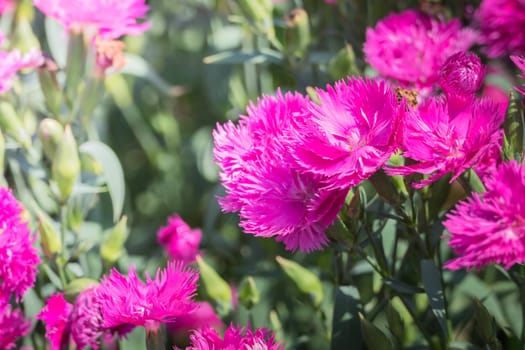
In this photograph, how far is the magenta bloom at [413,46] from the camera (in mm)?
698

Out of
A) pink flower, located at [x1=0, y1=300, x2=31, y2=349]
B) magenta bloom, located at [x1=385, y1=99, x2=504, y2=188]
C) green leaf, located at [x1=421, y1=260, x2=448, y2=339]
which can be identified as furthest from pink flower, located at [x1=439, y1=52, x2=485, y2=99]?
pink flower, located at [x1=0, y1=300, x2=31, y2=349]

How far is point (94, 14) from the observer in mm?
813

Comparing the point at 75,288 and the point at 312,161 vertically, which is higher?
the point at 312,161

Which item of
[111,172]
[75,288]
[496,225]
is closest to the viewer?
[496,225]

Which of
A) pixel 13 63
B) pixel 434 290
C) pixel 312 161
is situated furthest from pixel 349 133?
pixel 13 63

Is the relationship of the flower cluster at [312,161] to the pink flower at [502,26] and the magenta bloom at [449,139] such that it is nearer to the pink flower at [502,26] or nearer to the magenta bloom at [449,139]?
the magenta bloom at [449,139]

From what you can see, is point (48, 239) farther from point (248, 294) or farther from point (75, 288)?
point (248, 294)

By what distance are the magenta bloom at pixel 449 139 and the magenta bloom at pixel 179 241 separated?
0.32 meters

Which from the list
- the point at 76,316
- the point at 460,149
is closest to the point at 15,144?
the point at 76,316

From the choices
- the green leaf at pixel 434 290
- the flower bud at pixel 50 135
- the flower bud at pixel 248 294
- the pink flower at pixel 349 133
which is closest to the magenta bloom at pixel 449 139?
the pink flower at pixel 349 133

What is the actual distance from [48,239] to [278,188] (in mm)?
264

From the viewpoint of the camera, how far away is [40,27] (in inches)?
46.1

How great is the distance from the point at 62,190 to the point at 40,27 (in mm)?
505

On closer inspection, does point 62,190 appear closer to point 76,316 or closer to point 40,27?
point 76,316
